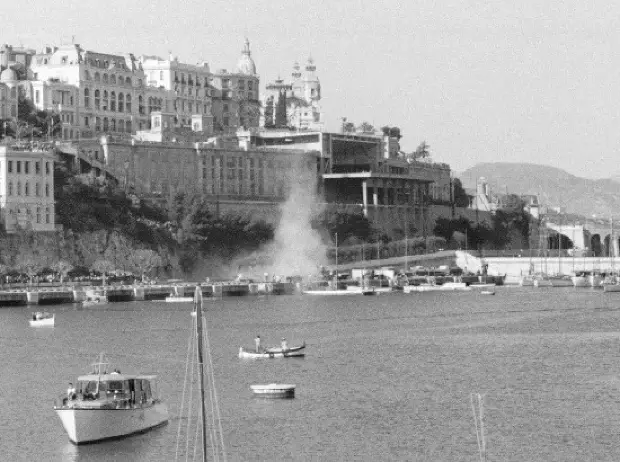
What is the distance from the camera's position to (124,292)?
419 ft

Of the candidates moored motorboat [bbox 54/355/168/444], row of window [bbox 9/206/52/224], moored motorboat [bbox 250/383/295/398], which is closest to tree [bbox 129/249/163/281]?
row of window [bbox 9/206/52/224]

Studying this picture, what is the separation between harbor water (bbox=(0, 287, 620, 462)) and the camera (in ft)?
182

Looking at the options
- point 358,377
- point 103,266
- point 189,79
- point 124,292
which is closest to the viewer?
point 358,377

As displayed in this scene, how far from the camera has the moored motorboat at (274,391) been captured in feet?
215

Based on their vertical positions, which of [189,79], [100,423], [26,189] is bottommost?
[100,423]

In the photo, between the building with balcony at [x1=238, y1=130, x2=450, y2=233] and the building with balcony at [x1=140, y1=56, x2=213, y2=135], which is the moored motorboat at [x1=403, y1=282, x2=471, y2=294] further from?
the building with balcony at [x1=140, y1=56, x2=213, y2=135]

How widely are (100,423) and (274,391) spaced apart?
10.9 m

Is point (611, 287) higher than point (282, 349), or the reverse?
point (611, 287)

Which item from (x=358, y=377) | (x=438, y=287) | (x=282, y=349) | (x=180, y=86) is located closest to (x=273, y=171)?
(x=180, y=86)

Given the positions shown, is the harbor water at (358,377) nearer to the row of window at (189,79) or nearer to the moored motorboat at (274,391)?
the moored motorboat at (274,391)

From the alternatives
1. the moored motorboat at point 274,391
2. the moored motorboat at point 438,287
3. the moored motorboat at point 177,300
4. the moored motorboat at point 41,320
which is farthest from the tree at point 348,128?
the moored motorboat at point 274,391

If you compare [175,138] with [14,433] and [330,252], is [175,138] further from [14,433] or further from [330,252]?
[14,433]

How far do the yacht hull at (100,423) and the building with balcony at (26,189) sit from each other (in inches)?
3216

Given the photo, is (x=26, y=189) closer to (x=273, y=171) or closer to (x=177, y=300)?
(x=177, y=300)
